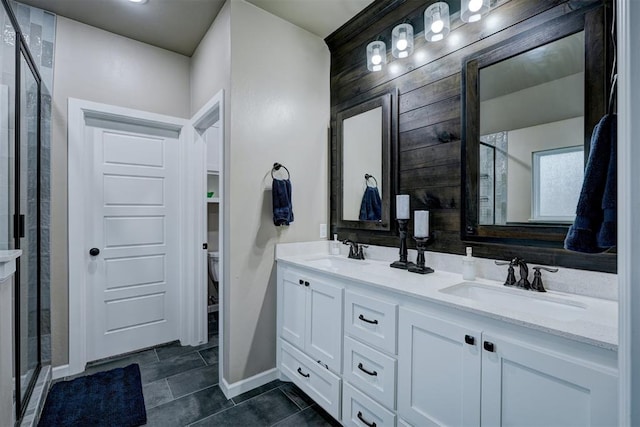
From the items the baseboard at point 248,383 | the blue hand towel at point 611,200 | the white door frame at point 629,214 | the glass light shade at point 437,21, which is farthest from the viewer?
the baseboard at point 248,383

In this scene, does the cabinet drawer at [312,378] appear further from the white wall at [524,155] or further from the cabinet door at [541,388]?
the white wall at [524,155]

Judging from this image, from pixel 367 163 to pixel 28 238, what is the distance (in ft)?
7.42

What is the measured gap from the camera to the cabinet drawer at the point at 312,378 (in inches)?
67.4

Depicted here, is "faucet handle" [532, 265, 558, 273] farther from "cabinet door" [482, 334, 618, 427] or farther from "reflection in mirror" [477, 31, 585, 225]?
"cabinet door" [482, 334, 618, 427]

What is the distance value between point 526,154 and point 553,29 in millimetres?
550

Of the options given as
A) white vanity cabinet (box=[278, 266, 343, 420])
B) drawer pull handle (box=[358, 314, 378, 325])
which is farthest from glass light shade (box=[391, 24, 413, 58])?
drawer pull handle (box=[358, 314, 378, 325])

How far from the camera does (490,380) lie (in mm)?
1088

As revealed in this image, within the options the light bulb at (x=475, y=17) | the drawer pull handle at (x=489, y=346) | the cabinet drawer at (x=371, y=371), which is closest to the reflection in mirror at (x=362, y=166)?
the light bulb at (x=475, y=17)

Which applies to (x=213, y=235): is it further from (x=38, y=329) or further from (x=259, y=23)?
(x=259, y=23)

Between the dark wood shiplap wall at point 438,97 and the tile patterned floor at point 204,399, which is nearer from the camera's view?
the dark wood shiplap wall at point 438,97

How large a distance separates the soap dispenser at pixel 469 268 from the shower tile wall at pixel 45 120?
275 cm

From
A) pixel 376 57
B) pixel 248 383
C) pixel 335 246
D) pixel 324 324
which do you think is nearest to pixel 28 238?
pixel 248 383

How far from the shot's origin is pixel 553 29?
1.36 meters

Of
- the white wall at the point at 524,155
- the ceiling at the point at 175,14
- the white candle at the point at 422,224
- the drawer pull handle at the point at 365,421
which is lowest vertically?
the drawer pull handle at the point at 365,421
